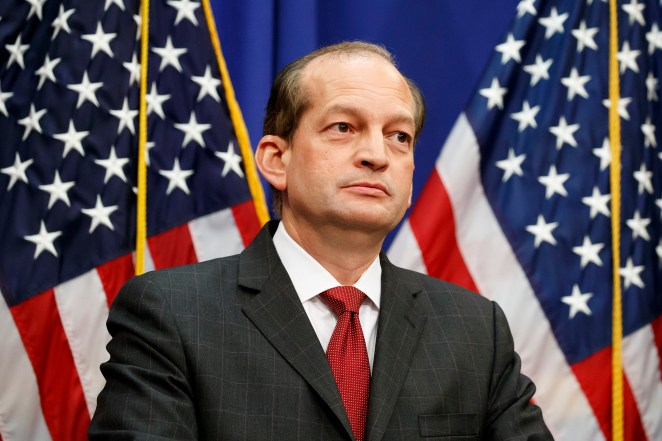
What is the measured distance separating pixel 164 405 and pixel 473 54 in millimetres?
2047

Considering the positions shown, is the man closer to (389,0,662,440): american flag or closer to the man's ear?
the man's ear

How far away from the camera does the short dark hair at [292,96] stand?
1939 mm

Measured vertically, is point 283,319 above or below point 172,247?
below

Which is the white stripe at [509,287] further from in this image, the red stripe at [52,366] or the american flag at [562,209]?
the red stripe at [52,366]

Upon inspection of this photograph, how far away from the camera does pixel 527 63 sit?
284cm

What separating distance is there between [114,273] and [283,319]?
3.32ft

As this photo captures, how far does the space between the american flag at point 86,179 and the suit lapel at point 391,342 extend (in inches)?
35.5

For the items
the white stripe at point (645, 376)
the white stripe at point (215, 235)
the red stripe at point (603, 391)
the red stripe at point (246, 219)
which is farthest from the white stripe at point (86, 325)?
the white stripe at point (645, 376)

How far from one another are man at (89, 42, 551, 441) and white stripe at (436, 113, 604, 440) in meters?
0.73

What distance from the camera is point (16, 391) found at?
7.88ft

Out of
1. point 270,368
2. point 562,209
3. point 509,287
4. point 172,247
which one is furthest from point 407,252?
point 270,368

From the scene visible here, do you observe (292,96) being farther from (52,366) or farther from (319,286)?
(52,366)

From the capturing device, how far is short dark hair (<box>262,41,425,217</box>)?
1939mm

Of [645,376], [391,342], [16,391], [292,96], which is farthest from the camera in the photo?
[645,376]
